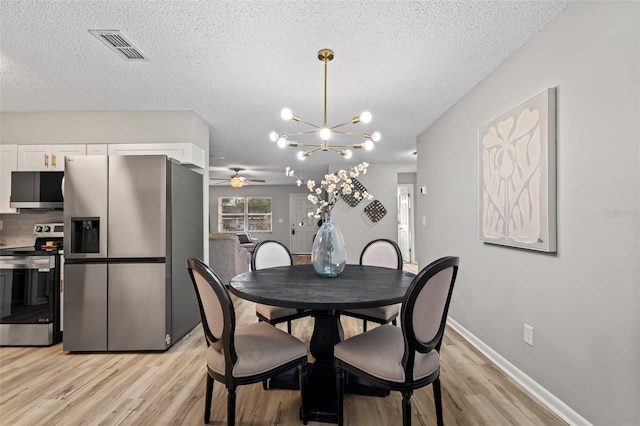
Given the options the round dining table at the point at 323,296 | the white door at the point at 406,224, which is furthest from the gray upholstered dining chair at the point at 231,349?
the white door at the point at 406,224

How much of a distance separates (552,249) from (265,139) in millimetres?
4062

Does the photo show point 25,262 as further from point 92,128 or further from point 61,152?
point 92,128

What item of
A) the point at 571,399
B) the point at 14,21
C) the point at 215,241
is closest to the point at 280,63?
the point at 14,21

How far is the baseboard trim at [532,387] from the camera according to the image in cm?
188

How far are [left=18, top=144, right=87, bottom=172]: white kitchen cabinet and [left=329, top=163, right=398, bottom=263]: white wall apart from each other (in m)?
4.83

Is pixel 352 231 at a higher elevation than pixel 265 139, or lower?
lower

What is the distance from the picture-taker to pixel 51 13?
198 centimetres

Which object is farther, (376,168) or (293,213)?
(293,213)

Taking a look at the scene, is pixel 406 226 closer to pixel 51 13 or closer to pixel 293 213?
pixel 293 213

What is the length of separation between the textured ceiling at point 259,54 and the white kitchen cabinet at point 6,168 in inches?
18.1

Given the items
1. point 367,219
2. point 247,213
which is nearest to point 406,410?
point 367,219

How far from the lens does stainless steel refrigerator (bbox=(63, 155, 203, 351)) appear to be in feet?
9.70

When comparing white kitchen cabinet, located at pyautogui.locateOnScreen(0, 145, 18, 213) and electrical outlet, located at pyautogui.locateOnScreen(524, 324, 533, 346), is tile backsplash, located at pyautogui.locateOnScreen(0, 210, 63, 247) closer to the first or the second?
white kitchen cabinet, located at pyautogui.locateOnScreen(0, 145, 18, 213)

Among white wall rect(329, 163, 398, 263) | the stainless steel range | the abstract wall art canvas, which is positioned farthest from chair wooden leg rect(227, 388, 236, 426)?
white wall rect(329, 163, 398, 263)
